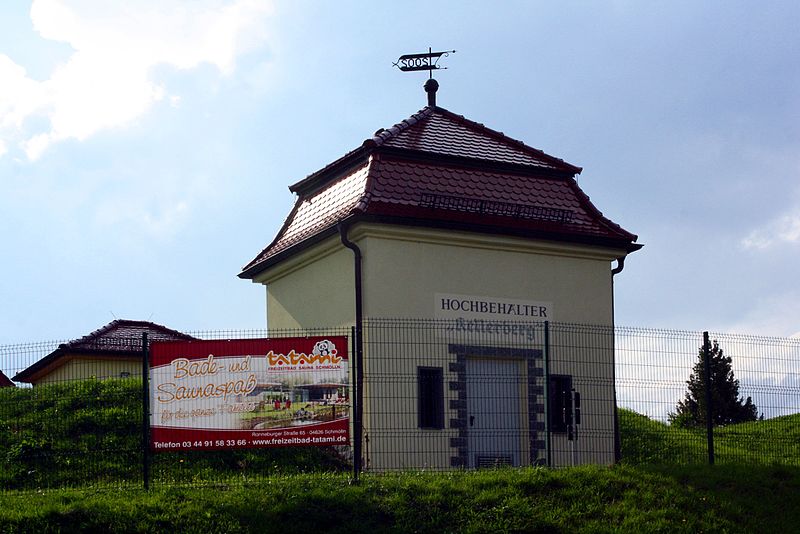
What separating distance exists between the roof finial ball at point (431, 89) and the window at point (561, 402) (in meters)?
7.34

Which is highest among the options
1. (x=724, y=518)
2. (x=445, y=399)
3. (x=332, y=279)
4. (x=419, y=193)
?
(x=419, y=193)

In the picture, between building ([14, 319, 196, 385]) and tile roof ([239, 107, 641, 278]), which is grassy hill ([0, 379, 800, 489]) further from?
building ([14, 319, 196, 385])

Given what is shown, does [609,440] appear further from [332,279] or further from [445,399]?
[332,279]

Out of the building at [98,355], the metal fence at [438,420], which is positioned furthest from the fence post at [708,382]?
the building at [98,355]

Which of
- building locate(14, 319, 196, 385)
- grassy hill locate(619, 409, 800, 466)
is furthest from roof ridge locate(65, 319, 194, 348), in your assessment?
grassy hill locate(619, 409, 800, 466)

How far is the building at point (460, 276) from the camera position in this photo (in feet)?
64.7

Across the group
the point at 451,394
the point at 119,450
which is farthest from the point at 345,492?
the point at 451,394

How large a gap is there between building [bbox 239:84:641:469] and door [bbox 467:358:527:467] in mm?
34

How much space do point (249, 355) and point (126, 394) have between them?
21.9 feet

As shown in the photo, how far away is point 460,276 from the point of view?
2116 centimetres

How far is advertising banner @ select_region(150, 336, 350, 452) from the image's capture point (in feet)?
51.9

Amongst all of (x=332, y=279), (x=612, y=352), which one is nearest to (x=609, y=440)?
(x=612, y=352)

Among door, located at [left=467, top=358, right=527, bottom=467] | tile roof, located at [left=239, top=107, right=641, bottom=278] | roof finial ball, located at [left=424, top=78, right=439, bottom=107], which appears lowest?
door, located at [left=467, top=358, right=527, bottom=467]

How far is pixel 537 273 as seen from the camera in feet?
72.1
